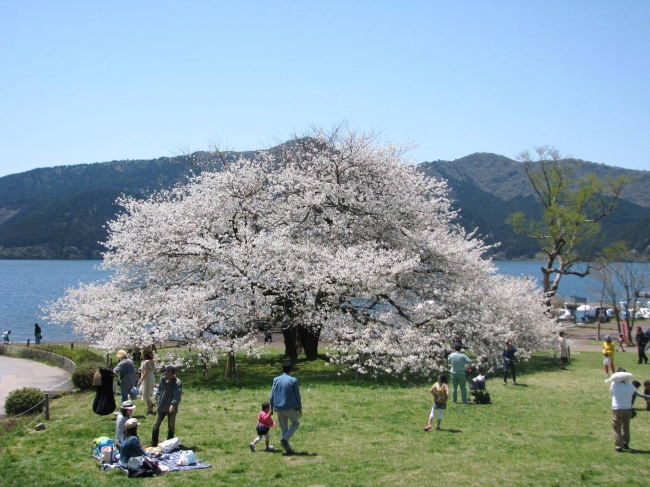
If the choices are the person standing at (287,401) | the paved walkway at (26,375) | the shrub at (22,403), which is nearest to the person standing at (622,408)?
the person standing at (287,401)

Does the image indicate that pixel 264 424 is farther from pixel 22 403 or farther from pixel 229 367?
pixel 229 367

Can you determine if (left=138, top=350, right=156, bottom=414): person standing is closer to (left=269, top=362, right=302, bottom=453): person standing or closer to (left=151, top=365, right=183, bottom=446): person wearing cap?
(left=151, top=365, right=183, bottom=446): person wearing cap

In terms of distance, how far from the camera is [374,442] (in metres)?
11.5

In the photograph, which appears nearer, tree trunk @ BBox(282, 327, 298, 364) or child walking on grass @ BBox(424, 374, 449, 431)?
child walking on grass @ BBox(424, 374, 449, 431)

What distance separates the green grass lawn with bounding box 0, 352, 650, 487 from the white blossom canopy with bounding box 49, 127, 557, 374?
131 inches

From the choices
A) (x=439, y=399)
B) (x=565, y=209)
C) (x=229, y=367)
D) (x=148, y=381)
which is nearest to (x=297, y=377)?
(x=229, y=367)

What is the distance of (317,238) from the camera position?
25234 mm

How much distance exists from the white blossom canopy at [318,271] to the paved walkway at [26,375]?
94.3 inches

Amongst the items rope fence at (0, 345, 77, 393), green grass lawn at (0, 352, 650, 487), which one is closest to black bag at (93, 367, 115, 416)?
green grass lawn at (0, 352, 650, 487)

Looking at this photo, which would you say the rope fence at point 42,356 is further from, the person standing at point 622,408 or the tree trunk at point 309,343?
the person standing at point 622,408

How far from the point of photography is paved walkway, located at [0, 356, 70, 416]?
74.8 ft

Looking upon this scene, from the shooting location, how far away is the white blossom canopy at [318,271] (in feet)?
70.6

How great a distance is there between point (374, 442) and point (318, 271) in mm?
10982

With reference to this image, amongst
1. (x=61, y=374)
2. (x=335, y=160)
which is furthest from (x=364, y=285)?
(x=61, y=374)
